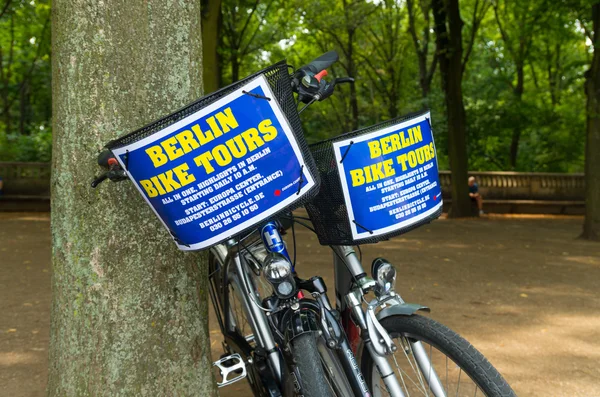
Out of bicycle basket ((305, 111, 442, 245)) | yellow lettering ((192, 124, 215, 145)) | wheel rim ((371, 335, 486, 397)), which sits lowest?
wheel rim ((371, 335, 486, 397))

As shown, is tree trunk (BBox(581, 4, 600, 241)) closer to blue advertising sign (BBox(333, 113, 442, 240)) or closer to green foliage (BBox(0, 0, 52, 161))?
blue advertising sign (BBox(333, 113, 442, 240))

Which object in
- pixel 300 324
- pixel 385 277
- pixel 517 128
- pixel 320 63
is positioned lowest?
pixel 517 128

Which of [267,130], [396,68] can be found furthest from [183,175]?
[396,68]

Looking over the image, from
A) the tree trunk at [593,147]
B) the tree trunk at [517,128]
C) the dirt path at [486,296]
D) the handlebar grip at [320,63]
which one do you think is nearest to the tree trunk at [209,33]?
the dirt path at [486,296]

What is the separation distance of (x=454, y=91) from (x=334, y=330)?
15.8 m

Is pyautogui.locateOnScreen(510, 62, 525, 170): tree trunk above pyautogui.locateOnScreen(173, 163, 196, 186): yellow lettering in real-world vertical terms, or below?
below

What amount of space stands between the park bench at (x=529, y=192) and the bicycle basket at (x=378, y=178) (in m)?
18.1

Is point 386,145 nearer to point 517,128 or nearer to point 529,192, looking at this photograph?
point 529,192

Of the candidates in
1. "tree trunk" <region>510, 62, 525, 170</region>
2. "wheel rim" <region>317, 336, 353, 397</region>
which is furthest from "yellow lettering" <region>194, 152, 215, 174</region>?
"tree trunk" <region>510, 62, 525, 170</region>

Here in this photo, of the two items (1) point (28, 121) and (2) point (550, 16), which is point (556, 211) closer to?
(2) point (550, 16)

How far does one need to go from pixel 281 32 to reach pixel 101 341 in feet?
74.2

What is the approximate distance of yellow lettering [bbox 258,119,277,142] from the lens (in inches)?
94.2

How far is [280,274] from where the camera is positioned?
9.04ft

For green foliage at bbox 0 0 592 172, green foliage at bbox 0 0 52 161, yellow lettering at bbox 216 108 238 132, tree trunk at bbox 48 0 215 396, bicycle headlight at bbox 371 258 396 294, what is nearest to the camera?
yellow lettering at bbox 216 108 238 132
